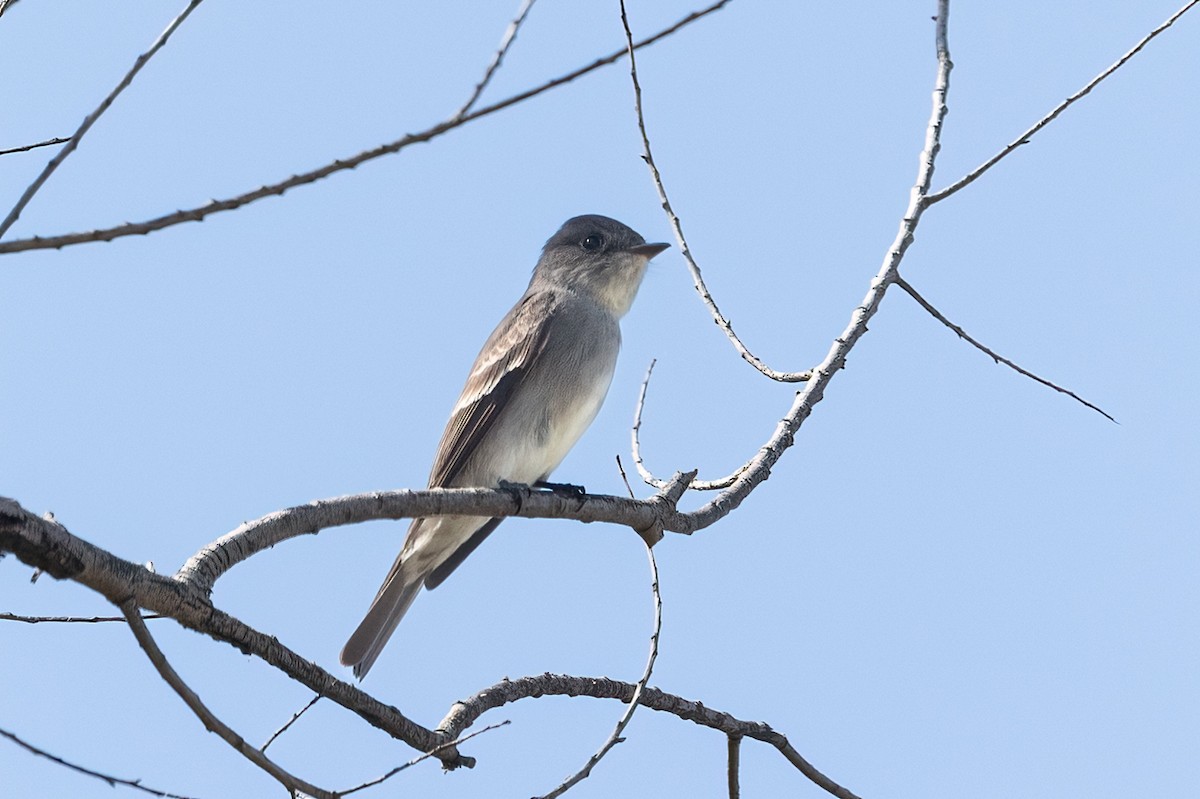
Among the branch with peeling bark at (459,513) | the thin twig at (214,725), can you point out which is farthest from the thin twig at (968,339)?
the thin twig at (214,725)

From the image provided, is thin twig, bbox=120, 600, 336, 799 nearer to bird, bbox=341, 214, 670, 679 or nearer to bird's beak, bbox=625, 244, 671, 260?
bird, bbox=341, 214, 670, 679

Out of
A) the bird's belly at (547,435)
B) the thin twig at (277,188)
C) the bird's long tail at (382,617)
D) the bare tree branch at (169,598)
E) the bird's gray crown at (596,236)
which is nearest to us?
the thin twig at (277,188)

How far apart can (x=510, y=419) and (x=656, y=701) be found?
8.75ft

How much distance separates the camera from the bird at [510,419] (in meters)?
6.17

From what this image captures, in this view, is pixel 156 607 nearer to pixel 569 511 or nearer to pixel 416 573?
pixel 569 511

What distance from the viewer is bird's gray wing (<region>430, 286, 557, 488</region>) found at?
21.1 ft

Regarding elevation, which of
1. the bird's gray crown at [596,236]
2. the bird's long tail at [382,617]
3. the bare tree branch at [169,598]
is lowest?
the bare tree branch at [169,598]

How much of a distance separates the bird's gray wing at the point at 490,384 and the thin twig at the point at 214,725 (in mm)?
3869

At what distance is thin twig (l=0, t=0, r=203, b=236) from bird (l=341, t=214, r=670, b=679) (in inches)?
152

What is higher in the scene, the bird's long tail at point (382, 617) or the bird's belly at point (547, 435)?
the bird's belly at point (547, 435)

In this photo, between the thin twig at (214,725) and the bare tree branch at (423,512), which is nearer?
the thin twig at (214,725)

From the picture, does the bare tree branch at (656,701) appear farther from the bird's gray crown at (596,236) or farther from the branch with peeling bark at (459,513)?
the bird's gray crown at (596,236)

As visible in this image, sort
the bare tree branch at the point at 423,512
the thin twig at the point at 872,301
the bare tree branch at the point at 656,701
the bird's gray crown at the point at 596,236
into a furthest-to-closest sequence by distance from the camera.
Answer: the bird's gray crown at the point at 596,236 < the thin twig at the point at 872,301 < the bare tree branch at the point at 656,701 < the bare tree branch at the point at 423,512

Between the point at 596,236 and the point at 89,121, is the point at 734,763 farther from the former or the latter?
the point at 596,236
